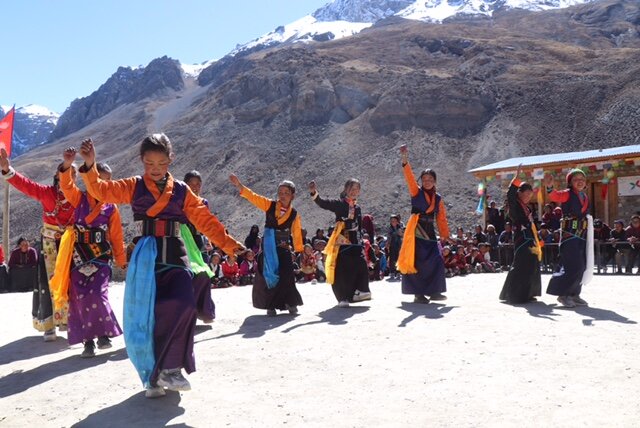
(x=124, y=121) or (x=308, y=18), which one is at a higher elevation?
(x=308, y=18)

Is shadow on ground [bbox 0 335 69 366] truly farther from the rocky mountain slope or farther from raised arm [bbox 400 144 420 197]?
the rocky mountain slope

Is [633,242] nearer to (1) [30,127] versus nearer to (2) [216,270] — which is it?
(2) [216,270]

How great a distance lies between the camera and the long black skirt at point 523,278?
306 inches

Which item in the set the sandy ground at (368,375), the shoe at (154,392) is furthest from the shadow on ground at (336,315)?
Answer: the shoe at (154,392)

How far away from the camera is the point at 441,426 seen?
3.23 metres

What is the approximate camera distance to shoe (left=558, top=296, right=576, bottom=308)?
7.38 metres

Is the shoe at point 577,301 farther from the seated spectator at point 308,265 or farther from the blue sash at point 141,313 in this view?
the seated spectator at point 308,265

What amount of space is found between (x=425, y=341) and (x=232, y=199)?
3886 centimetres

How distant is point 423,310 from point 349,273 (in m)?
1.19

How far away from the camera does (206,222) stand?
4.32 meters

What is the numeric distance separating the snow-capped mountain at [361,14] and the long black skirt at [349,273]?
109 metres

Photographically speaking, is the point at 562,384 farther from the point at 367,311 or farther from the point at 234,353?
the point at 367,311

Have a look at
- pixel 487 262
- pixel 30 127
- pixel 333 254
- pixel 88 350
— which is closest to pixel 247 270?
pixel 487 262

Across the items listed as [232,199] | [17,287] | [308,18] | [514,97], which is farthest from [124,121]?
[308,18]
